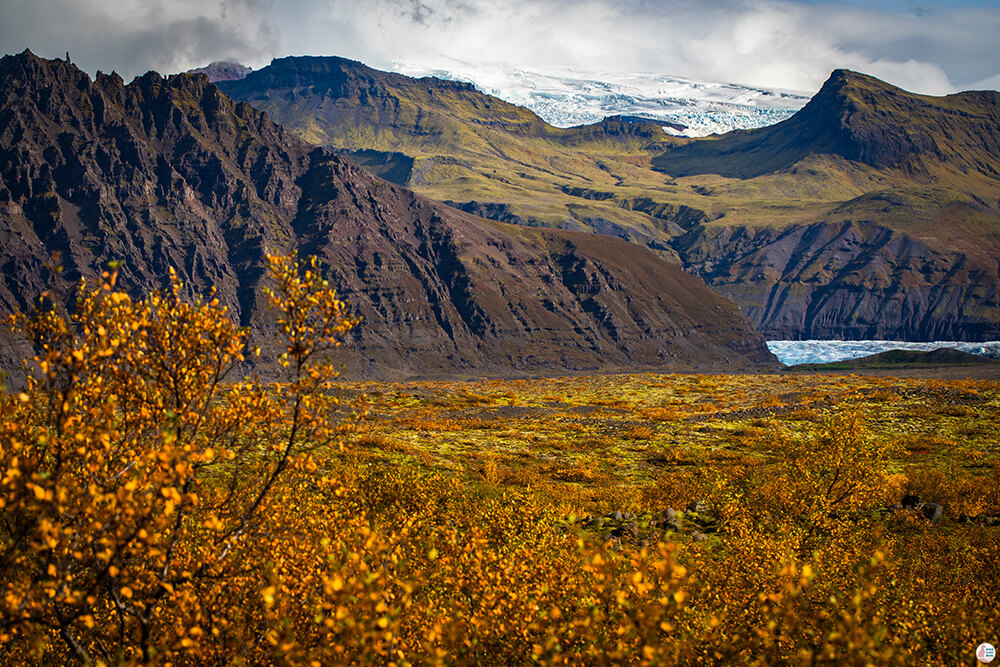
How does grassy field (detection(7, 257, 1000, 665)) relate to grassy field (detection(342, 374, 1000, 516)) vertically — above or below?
above

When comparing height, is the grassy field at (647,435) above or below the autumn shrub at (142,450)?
below

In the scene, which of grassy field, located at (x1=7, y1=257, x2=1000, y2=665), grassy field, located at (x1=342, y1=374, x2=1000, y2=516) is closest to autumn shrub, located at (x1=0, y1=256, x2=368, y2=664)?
grassy field, located at (x1=7, y1=257, x2=1000, y2=665)

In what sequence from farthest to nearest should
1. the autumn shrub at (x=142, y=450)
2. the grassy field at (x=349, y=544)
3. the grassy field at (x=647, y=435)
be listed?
the grassy field at (x=647, y=435) < the autumn shrub at (x=142, y=450) < the grassy field at (x=349, y=544)

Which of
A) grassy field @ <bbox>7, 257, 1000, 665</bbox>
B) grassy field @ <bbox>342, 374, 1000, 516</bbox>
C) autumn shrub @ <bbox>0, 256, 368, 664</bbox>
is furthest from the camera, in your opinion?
grassy field @ <bbox>342, 374, 1000, 516</bbox>

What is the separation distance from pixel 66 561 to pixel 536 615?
7.88 meters

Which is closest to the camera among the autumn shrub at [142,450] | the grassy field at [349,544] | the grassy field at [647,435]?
the grassy field at [349,544]

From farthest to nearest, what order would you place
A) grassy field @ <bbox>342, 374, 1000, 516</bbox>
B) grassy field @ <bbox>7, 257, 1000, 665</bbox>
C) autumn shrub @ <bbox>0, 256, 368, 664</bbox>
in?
grassy field @ <bbox>342, 374, 1000, 516</bbox> < autumn shrub @ <bbox>0, 256, 368, 664</bbox> < grassy field @ <bbox>7, 257, 1000, 665</bbox>

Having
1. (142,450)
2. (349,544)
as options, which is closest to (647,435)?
(349,544)

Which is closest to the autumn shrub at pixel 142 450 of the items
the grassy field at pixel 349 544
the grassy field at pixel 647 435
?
the grassy field at pixel 349 544

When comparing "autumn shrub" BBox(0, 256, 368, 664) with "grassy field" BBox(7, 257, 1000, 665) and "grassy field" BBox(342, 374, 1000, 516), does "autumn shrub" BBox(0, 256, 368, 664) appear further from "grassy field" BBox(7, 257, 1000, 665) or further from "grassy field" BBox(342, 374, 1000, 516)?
"grassy field" BBox(342, 374, 1000, 516)

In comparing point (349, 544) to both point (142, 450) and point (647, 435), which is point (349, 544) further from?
point (647, 435)

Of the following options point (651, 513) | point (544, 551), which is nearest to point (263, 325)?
point (651, 513)

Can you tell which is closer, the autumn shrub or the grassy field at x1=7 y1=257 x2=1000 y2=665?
the grassy field at x1=7 y1=257 x2=1000 y2=665

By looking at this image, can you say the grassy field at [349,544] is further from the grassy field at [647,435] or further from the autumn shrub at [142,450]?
the grassy field at [647,435]
